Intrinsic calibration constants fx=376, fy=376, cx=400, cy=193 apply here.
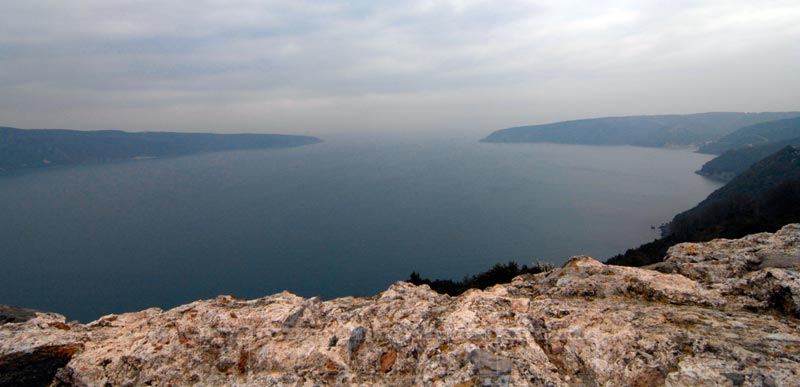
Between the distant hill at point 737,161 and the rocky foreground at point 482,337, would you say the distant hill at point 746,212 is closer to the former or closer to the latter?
the rocky foreground at point 482,337

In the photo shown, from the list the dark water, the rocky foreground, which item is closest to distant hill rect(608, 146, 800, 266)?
the dark water

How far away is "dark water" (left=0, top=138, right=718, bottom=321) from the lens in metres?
57.4

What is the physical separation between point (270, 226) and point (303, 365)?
85.6m

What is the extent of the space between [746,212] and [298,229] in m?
73.4

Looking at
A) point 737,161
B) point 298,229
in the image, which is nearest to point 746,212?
point 298,229

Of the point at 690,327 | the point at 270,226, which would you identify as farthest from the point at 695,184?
the point at 690,327

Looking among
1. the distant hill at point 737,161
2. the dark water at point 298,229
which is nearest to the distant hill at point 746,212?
the dark water at point 298,229

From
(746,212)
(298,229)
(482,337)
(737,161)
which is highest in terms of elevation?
(482,337)

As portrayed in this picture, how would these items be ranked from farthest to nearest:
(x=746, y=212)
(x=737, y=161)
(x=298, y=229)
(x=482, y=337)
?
(x=737, y=161)
(x=298, y=229)
(x=746, y=212)
(x=482, y=337)

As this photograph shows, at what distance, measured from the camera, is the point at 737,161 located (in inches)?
5315

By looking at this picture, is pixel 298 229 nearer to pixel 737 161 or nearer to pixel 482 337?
pixel 482 337

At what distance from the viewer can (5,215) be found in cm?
10631

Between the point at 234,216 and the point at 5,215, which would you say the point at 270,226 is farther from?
the point at 5,215

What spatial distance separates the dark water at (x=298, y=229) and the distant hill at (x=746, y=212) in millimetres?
15025
